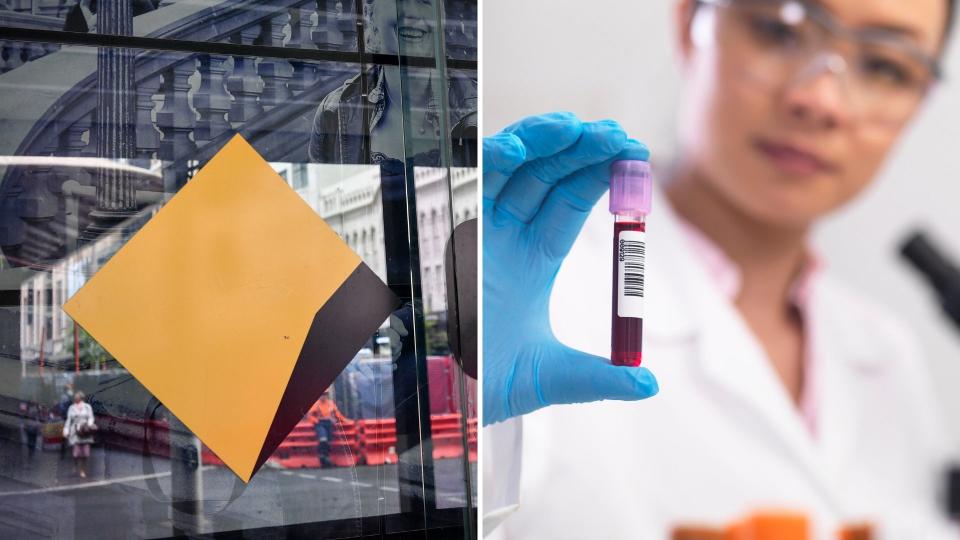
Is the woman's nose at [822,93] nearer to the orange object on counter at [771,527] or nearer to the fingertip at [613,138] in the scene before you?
the fingertip at [613,138]

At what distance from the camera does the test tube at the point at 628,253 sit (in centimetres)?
90

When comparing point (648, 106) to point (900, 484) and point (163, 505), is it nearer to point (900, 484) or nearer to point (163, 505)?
point (900, 484)

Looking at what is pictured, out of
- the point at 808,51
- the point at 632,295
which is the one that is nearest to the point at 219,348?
the point at 632,295

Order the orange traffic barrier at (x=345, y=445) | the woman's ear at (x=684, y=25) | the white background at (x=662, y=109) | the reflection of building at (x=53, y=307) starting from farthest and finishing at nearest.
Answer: the orange traffic barrier at (x=345, y=445)
the reflection of building at (x=53, y=307)
the woman's ear at (x=684, y=25)
the white background at (x=662, y=109)

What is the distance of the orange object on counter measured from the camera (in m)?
0.91


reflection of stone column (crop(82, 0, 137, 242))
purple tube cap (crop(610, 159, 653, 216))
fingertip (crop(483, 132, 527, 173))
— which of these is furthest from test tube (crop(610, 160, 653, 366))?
reflection of stone column (crop(82, 0, 137, 242))

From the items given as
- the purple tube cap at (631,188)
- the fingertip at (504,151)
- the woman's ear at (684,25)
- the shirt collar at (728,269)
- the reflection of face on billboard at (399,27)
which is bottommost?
the shirt collar at (728,269)

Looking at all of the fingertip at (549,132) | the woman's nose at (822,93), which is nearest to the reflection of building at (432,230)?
the fingertip at (549,132)

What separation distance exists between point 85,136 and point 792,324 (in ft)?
4.06

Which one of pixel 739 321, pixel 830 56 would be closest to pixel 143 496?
pixel 739 321

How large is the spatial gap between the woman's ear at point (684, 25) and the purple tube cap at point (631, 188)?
0.15m

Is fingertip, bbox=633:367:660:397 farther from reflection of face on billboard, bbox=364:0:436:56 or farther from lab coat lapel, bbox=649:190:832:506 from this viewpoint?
reflection of face on billboard, bbox=364:0:436:56

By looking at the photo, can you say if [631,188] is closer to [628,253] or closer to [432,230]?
[628,253]

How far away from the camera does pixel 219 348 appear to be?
143cm
